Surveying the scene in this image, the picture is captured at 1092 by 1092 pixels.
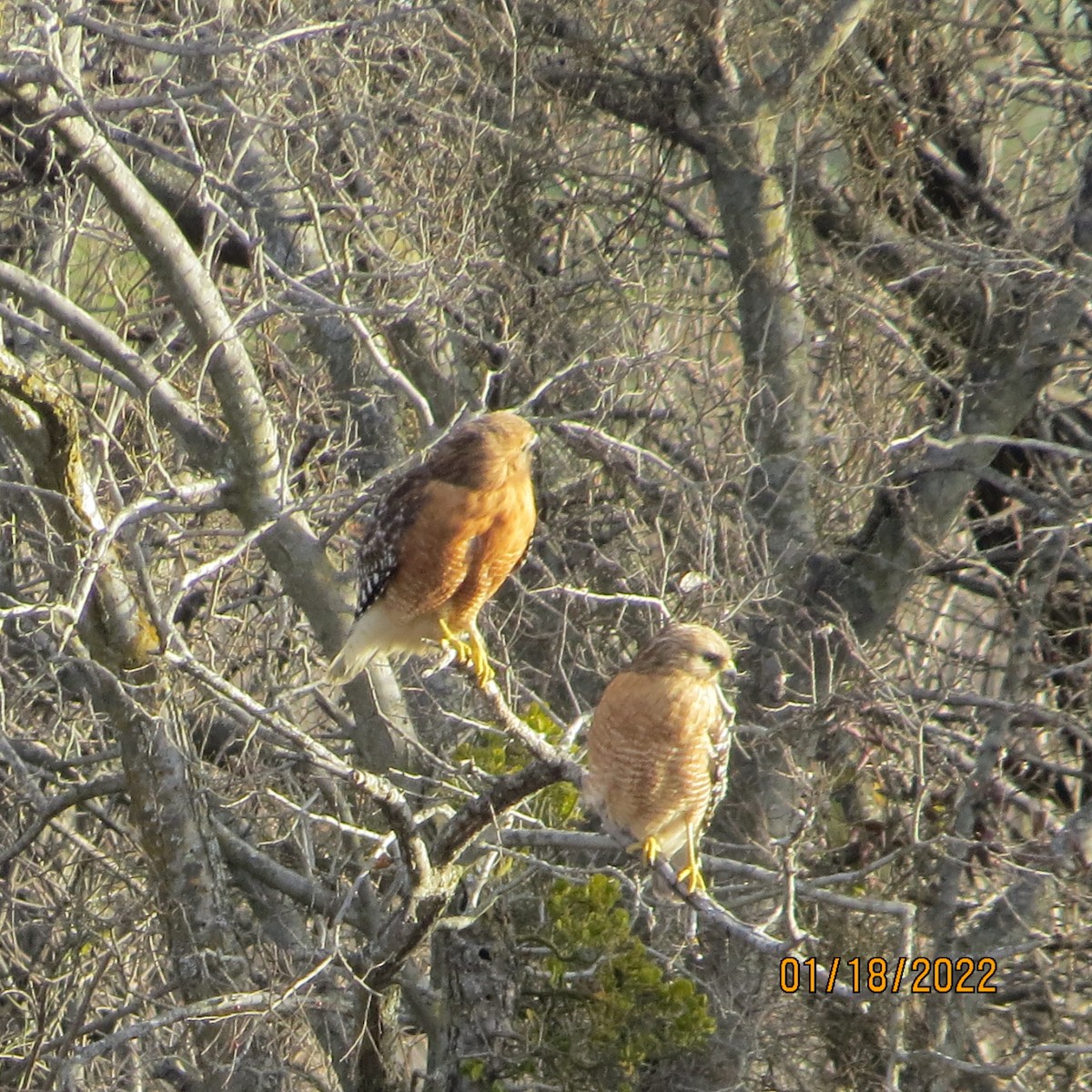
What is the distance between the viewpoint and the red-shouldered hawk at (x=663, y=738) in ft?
14.8

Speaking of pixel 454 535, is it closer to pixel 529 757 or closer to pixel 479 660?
pixel 479 660

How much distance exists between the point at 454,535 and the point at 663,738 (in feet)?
3.33

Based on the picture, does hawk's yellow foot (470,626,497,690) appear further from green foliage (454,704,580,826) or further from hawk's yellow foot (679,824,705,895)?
hawk's yellow foot (679,824,705,895)

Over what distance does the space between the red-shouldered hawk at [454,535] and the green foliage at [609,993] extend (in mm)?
1136

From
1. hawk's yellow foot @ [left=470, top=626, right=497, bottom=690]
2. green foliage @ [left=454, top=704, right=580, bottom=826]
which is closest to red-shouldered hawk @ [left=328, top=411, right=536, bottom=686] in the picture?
hawk's yellow foot @ [left=470, top=626, right=497, bottom=690]

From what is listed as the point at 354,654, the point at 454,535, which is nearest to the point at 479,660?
the point at 454,535

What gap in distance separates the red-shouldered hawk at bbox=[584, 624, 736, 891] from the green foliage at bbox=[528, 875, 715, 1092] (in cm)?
104

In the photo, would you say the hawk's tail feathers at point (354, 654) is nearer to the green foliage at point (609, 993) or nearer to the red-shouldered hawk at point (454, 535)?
the red-shouldered hawk at point (454, 535)

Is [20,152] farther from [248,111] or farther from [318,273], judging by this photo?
[318,273]

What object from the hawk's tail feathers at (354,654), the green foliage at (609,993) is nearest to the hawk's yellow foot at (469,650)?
the hawk's tail feathers at (354,654)

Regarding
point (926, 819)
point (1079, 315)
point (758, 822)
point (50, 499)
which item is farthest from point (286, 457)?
point (1079, 315)

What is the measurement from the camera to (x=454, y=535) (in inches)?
203

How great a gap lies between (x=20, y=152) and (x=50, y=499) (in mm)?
3014

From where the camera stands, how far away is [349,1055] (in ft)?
18.9
